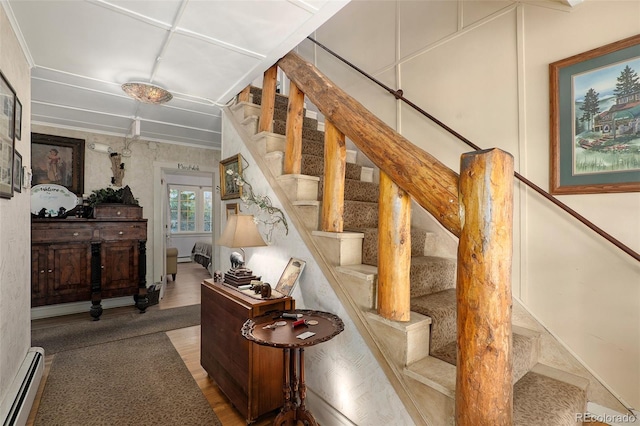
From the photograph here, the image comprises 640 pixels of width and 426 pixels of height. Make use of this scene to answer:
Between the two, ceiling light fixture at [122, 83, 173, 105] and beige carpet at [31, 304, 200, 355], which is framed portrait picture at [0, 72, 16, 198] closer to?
ceiling light fixture at [122, 83, 173, 105]

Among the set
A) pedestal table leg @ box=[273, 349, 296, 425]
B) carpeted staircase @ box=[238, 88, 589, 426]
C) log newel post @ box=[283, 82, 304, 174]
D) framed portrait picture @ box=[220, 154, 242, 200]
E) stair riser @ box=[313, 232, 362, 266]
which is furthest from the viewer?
framed portrait picture @ box=[220, 154, 242, 200]

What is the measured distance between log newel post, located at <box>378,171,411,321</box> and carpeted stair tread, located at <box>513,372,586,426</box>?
59 centimetres

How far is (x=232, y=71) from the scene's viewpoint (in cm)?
265

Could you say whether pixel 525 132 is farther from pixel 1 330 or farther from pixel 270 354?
pixel 1 330

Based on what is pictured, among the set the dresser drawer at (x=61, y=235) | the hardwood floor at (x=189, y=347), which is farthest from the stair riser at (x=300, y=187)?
the dresser drawer at (x=61, y=235)

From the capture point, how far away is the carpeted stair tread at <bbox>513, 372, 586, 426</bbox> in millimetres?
1281

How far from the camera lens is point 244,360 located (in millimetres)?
1996

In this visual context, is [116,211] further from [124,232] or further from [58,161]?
[58,161]

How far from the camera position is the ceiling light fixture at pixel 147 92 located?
9.26 feet

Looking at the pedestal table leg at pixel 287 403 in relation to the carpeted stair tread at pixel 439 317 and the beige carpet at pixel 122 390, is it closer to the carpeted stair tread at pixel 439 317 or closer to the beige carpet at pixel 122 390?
the beige carpet at pixel 122 390

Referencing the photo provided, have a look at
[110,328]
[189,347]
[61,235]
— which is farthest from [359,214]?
[61,235]

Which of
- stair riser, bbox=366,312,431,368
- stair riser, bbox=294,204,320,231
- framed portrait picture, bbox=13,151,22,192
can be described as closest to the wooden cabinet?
stair riser, bbox=294,204,320,231

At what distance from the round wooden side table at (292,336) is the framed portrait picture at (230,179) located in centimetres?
147

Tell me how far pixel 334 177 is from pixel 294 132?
2.16 ft
